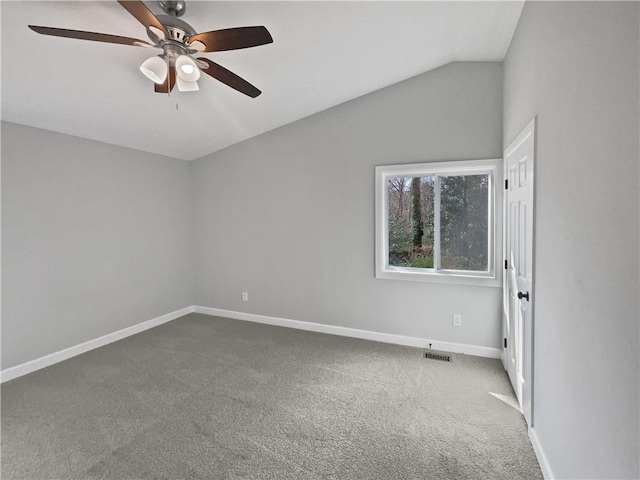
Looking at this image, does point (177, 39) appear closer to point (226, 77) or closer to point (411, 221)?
point (226, 77)

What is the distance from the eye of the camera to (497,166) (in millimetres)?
3029

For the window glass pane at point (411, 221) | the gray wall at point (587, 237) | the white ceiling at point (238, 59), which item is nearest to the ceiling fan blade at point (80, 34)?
the white ceiling at point (238, 59)

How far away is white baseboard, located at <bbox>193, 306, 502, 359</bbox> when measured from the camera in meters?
3.23

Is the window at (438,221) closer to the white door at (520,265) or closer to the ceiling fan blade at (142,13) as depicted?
the white door at (520,265)

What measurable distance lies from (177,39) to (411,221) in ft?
8.92

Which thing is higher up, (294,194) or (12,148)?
(12,148)

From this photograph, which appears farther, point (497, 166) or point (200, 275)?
point (200, 275)

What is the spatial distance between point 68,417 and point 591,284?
3.32 meters

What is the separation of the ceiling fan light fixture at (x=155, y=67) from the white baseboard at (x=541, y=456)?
3222 mm

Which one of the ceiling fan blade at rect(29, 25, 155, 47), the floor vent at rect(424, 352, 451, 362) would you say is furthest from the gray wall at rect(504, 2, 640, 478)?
the ceiling fan blade at rect(29, 25, 155, 47)

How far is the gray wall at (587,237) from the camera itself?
995 millimetres

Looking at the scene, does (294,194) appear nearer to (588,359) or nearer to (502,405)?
(502,405)

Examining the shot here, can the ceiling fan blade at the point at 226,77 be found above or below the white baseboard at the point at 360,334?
above

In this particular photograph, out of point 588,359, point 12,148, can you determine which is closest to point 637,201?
point 588,359
